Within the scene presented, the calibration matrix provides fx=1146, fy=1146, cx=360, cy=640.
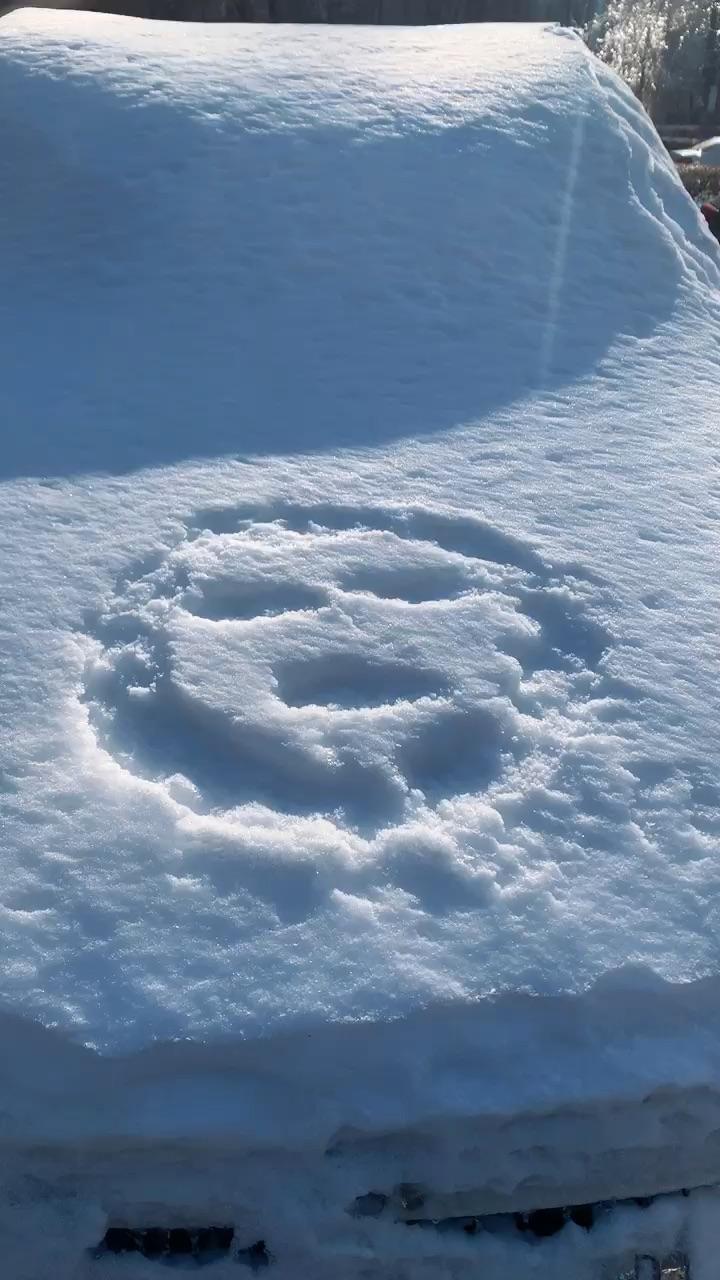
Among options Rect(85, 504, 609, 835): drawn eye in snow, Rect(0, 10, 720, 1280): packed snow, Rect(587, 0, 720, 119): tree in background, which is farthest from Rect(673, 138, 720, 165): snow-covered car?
Rect(85, 504, 609, 835): drawn eye in snow

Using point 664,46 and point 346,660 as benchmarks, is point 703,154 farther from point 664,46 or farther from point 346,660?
point 346,660

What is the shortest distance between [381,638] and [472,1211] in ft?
Answer: 2.49

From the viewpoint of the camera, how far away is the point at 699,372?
2.46 meters

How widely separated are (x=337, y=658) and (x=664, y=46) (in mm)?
19372

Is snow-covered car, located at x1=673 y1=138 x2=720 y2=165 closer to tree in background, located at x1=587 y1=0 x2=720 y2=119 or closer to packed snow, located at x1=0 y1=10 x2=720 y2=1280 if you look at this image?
tree in background, located at x1=587 y1=0 x2=720 y2=119

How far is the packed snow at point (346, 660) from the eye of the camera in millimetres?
1157

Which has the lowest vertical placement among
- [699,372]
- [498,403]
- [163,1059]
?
[163,1059]

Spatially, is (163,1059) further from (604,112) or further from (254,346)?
(604,112)

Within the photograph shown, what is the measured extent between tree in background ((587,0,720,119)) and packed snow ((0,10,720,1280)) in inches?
577

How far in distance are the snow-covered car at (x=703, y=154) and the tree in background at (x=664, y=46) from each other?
2393 mm

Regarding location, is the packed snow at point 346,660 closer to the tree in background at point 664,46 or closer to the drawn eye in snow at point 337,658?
the drawn eye in snow at point 337,658

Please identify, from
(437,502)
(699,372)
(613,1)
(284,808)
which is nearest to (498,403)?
(437,502)

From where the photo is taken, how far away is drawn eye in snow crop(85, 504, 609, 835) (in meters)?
1.45

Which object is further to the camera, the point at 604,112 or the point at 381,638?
the point at 604,112
